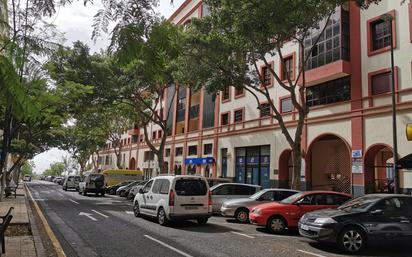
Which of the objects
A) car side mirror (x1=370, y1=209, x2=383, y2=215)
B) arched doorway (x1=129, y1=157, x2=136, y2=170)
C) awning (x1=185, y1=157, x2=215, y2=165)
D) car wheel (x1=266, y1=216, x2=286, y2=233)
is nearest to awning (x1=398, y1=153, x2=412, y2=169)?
car wheel (x1=266, y1=216, x2=286, y2=233)

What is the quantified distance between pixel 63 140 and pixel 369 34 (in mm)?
36339

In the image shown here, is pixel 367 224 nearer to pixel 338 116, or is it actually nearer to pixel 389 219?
pixel 389 219

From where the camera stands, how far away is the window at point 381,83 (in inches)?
834

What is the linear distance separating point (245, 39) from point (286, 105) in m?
10.9

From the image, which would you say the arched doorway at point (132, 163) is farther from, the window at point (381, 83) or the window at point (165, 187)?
the window at point (165, 187)

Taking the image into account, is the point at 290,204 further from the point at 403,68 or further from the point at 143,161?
the point at 143,161

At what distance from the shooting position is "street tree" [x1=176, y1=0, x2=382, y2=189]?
641 inches

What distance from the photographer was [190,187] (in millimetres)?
14867

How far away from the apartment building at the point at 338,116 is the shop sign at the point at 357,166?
0.18 ft

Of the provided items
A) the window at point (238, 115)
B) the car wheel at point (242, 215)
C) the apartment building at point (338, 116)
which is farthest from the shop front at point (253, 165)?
the car wheel at point (242, 215)

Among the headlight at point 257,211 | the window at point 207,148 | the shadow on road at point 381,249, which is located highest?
the window at point 207,148

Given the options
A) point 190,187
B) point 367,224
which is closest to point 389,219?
point 367,224

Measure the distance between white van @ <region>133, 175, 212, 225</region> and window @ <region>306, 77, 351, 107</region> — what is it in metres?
12.3

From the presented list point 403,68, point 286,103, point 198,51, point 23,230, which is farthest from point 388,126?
point 23,230
